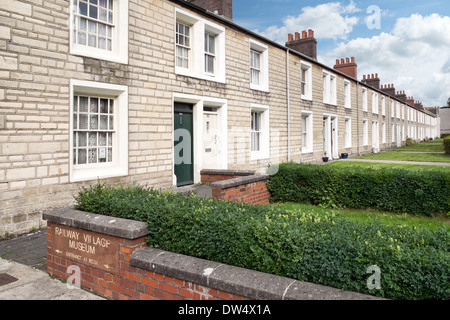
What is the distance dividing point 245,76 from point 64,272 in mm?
11138

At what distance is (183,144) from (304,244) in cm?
886

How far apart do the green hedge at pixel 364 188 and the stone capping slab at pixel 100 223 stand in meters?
6.20

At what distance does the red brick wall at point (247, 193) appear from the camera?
8055 mm

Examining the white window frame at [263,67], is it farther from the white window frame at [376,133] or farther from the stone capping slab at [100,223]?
the white window frame at [376,133]

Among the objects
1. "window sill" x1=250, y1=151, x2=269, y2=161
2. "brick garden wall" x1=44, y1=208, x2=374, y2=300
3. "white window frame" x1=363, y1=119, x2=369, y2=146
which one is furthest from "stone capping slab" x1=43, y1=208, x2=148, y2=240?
"white window frame" x1=363, y1=119, x2=369, y2=146

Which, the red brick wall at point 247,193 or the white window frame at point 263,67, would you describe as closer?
the red brick wall at point 247,193

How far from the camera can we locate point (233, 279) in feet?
10.1

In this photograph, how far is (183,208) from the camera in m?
4.07

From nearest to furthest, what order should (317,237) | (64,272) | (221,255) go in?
(317,237) → (221,255) → (64,272)

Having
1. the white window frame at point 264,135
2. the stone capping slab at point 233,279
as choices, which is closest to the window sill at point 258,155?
the white window frame at point 264,135

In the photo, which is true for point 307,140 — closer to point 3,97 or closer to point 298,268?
point 3,97

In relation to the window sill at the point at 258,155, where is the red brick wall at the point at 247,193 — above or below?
below

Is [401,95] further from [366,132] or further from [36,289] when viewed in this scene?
[36,289]
